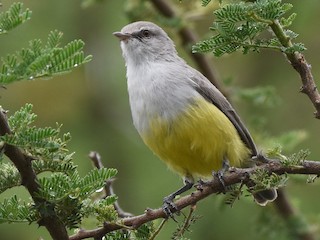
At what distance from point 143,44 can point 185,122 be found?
47.2 inches

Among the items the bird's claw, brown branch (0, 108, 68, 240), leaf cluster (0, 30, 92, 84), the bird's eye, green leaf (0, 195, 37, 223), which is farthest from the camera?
the bird's eye

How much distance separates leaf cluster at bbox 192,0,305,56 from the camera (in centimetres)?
323

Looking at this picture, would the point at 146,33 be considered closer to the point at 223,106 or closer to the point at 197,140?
the point at 223,106

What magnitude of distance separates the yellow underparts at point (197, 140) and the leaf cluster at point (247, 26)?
146 centimetres

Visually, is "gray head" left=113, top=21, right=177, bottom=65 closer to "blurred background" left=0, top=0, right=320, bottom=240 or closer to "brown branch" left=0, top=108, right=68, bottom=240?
"blurred background" left=0, top=0, right=320, bottom=240

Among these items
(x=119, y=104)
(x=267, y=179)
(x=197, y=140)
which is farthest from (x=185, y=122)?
(x=119, y=104)

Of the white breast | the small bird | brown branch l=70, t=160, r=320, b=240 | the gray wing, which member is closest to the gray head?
the small bird

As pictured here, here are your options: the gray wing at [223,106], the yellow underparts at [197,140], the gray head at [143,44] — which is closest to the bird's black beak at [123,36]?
the gray head at [143,44]

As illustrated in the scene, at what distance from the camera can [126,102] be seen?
9156 millimetres

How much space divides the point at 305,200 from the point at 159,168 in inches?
58.0

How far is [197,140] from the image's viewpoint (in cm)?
491

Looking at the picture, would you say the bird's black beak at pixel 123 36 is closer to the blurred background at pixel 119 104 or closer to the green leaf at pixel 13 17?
the blurred background at pixel 119 104

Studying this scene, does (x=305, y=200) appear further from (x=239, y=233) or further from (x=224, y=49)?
(x=224, y=49)

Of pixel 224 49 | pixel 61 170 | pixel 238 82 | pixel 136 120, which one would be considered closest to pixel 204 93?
pixel 136 120
